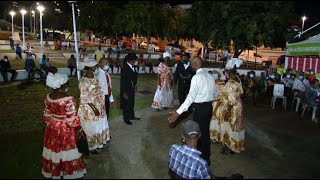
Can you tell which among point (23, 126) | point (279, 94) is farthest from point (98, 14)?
point (23, 126)

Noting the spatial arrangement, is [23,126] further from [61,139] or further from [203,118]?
[203,118]

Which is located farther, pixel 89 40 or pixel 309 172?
pixel 89 40

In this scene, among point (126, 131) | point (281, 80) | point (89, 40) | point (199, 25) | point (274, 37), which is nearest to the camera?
point (126, 131)

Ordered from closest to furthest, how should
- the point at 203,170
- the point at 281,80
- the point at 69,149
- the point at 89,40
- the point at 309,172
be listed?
the point at 203,170 → the point at 69,149 → the point at 309,172 → the point at 281,80 → the point at 89,40

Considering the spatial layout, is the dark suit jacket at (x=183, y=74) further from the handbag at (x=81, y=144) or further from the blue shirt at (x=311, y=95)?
the handbag at (x=81, y=144)

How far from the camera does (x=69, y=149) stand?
5605 mm

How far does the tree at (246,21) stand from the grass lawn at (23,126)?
346 inches

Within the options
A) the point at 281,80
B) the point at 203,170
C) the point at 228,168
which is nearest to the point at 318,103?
the point at 281,80

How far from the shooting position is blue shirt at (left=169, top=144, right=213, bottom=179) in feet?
13.9

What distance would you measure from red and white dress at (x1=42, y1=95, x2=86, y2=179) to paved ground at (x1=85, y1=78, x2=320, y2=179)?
23.3 inches

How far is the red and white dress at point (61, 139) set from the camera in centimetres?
549

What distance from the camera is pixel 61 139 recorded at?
5.54 metres

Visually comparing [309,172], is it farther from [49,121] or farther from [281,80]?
[281,80]

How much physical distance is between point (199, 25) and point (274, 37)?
4910 millimetres
